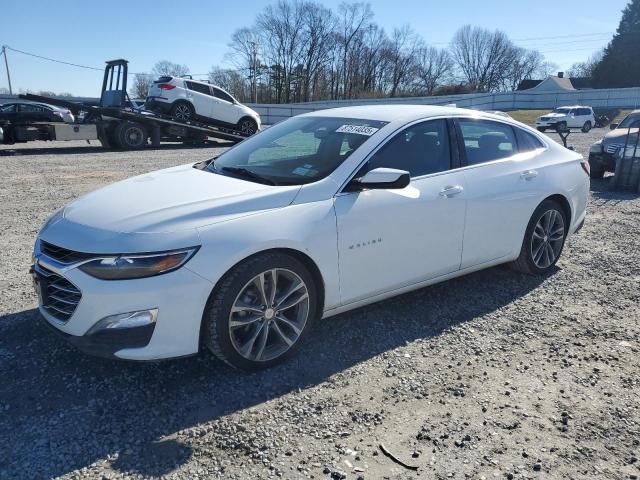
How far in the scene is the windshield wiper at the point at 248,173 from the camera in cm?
358

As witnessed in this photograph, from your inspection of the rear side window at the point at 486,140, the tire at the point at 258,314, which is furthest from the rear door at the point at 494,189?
the tire at the point at 258,314

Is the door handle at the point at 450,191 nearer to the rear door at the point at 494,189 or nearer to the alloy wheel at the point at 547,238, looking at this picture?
the rear door at the point at 494,189

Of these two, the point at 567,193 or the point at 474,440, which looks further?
the point at 567,193

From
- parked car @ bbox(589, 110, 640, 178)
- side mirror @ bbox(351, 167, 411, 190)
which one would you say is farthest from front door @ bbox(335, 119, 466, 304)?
parked car @ bbox(589, 110, 640, 178)

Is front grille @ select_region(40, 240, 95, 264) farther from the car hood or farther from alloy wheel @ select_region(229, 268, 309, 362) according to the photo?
alloy wheel @ select_region(229, 268, 309, 362)

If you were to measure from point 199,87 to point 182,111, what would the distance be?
115cm

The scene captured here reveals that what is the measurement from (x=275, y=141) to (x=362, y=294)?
1.57 metres

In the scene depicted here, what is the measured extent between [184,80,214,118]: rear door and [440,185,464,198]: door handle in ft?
54.3

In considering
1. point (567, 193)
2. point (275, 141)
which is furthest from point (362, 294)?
point (567, 193)

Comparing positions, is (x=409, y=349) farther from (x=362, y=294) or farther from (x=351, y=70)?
Result: (x=351, y=70)

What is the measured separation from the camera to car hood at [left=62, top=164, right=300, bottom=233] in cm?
296

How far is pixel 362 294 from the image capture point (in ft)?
11.9

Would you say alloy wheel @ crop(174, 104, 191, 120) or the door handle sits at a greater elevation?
alloy wheel @ crop(174, 104, 191, 120)

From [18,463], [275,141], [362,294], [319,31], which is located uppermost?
[319,31]
